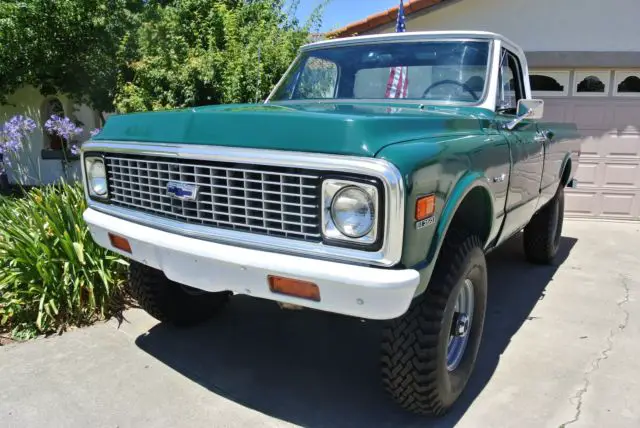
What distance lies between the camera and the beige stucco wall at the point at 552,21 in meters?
7.07

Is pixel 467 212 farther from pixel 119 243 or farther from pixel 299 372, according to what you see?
pixel 119 243

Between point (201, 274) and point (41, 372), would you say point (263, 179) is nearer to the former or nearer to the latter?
point (201, 274)

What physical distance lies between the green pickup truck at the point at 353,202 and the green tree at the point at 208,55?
2.87 meters

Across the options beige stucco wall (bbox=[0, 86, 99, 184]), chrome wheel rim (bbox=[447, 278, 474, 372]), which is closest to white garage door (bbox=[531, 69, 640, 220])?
chrome wheel rim (bbox=[447, 278, 474, 372])

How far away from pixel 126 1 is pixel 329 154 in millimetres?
9054

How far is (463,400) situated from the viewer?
9.17 ft

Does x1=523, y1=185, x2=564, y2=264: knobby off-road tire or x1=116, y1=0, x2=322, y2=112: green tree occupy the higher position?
x1=116, y1=0, x2=322, y2=112: green tree

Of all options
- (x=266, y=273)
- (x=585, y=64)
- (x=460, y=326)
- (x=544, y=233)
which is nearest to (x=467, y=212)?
(x=460, y=326)

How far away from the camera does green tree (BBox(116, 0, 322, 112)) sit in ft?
19.7

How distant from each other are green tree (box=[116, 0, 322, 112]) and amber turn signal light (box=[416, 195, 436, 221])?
3.78m

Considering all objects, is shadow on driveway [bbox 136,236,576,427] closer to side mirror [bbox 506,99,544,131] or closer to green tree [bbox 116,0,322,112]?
side mirror [bbox 506,99,544,131]

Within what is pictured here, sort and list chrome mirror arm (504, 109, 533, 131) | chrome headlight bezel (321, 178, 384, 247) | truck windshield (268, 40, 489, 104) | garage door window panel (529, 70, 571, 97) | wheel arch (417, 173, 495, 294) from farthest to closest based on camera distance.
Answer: garage door window panel (529, 70, 571, 97) < truck windshield (268, 40, 489, 104) < chrome mirror arm (504, 109, 533, 131) < wheel arch (417, 173, 495, 294) < chrome headlight bezel (321, 178, 384, 247)

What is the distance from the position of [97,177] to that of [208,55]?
11.7ft

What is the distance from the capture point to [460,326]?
8.73 ft
